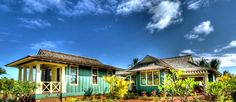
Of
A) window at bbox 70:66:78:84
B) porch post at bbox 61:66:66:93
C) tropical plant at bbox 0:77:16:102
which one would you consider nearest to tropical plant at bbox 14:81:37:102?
tropical plant at bbox 0:77:16:102

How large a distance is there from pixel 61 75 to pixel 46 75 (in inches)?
122

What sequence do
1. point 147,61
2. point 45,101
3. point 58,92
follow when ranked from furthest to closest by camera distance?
point 147,61 < point 58,92 < point 45,101

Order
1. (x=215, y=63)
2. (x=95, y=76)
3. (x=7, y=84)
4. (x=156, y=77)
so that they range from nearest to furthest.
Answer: (x=7, y=84) < (x=95, y=76) < (x=156, y=77) < (x=215, y=63)

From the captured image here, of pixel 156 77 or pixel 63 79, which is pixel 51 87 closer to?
pixel 63 79

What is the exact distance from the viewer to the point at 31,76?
18.1m

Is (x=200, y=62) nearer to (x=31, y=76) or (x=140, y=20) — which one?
(x=140, y=20)

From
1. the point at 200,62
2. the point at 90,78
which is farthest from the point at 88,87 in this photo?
the point at 200,62

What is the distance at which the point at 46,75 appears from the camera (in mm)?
20484

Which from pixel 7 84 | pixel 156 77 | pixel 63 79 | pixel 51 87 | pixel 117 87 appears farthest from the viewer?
pixel 156 77

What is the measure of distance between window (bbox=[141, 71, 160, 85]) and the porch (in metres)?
11.0

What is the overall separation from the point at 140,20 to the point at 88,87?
25.5 feet

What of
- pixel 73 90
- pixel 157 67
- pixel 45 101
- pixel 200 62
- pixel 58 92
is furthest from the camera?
pixel 200 62

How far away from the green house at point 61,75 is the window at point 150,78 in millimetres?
5555

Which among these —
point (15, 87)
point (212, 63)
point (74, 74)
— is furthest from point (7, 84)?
point (212, 63)
